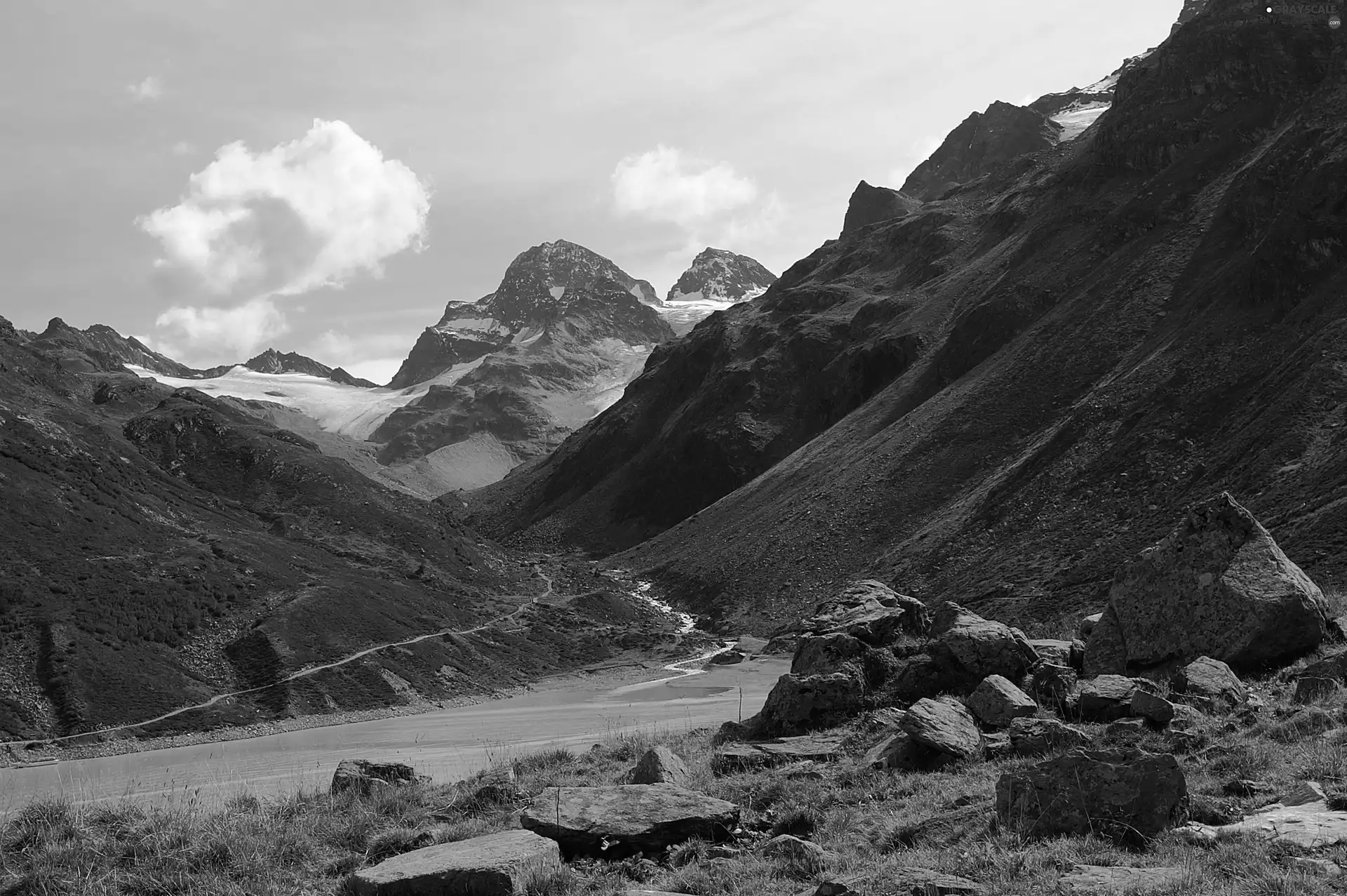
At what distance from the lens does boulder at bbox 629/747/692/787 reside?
13742 millimetres

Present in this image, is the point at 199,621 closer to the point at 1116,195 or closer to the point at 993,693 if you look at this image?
the point at 993,693

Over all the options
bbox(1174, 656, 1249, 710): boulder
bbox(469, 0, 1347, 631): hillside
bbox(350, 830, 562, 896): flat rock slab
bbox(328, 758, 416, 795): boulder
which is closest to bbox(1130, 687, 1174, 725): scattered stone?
bbox(1174, 656, 1249, 710): boulder

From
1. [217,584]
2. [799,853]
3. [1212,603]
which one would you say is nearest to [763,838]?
[799,853]

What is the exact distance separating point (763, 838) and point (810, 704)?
339 inches

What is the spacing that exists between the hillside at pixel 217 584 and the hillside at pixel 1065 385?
2429 cm

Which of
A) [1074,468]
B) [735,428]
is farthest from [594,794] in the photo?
[735,428]

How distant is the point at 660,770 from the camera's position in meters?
13.8

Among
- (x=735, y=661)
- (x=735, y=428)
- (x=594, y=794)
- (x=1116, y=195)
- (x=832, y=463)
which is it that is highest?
(x=1116, y=195)

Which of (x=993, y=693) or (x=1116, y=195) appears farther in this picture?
(x=1116, y=195)

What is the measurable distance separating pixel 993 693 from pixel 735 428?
13840cm

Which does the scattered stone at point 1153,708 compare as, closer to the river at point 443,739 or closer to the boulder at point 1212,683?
the boulder at point 1212,683

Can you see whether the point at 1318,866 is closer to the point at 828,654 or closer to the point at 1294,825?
the point at 1294,825

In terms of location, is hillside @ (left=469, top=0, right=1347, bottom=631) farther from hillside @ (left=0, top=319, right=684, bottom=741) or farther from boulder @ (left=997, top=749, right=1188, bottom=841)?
boulder @ (left=997, top=749, right=1188, bottom=841)

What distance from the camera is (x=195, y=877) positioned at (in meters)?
10.4
